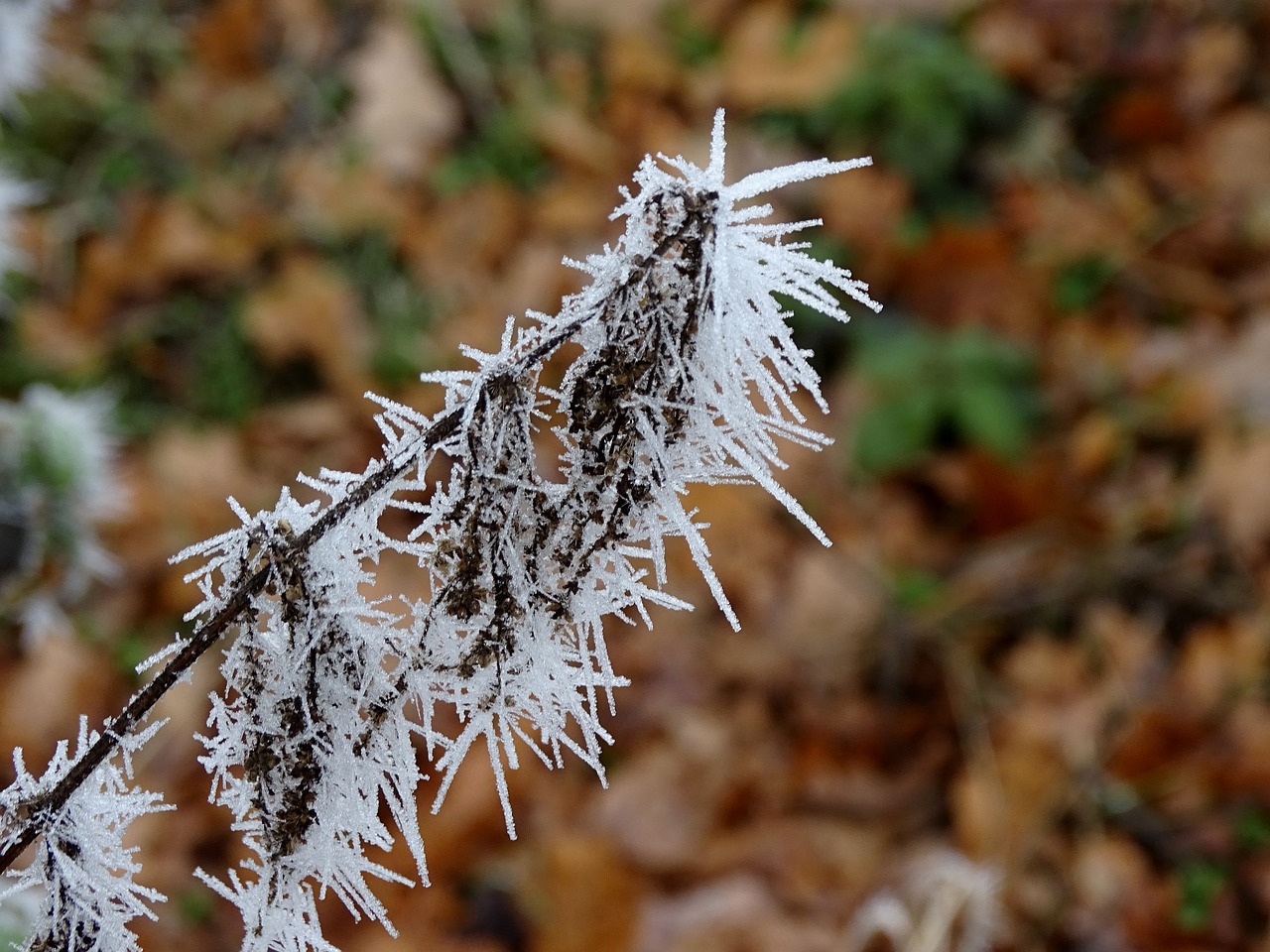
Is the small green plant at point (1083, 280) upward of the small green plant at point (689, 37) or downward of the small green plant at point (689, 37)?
downward

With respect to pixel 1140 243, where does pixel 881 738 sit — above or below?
below

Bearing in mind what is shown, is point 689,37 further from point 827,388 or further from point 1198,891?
point 1198,891

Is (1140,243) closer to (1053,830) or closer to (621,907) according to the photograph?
(1053,830)

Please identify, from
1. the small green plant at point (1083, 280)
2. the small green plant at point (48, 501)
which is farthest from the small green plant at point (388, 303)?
the small green plant at point (1083, 280)

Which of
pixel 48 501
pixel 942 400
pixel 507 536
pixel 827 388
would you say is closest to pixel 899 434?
pixel 942 400

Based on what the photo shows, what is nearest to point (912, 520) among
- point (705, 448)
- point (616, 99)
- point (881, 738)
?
point (881, 738)

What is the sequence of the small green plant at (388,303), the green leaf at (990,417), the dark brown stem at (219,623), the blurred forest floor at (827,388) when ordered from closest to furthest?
1. the dark brown stem at (219,623)
2. the blurred forest floor at (827,388)
3. the green leaf at (990,417)
4. the small green plant at (388,303)

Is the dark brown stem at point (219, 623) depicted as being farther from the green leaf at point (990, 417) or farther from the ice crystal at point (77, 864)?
the green leaf at point (990, 417)

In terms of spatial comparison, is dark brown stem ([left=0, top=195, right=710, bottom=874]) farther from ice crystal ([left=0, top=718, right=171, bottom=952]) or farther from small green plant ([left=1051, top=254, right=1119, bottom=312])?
small green plant ([left=1051, top=254, right=1119, bottom=312])
